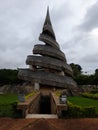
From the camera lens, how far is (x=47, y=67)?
100 feet

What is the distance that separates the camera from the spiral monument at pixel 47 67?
3025 centimetres

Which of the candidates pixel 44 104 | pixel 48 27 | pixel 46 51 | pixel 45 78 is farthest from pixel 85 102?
pixel 48 27

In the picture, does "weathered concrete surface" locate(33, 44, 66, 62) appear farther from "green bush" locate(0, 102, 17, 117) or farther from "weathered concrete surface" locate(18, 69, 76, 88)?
"green bush" locate(0, 102, 17, 117)

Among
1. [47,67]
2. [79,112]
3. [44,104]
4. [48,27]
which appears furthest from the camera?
[48,27]

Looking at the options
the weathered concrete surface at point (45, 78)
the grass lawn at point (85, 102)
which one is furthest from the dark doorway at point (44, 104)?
the weathered concrete surface at point (45, 78)

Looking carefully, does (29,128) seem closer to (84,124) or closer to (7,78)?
(84,124)

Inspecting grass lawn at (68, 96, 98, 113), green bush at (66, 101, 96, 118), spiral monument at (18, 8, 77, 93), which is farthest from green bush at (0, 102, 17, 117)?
spiral monument at (18, 8, 77, 93)

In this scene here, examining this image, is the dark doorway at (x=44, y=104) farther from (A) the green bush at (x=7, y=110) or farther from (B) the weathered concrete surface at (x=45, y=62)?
(A) the green bush at (x=7, y=110)

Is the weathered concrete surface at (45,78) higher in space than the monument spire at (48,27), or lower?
lower

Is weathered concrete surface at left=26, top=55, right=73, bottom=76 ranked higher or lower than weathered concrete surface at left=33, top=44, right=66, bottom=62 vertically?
lower

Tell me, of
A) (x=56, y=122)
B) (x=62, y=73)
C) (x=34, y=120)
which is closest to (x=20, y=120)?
(x=34, y=120)

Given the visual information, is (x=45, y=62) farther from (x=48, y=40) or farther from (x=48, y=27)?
(x=48, y=27)

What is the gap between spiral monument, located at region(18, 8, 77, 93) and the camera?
3025 centimetres

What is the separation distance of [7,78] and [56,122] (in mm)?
41877
